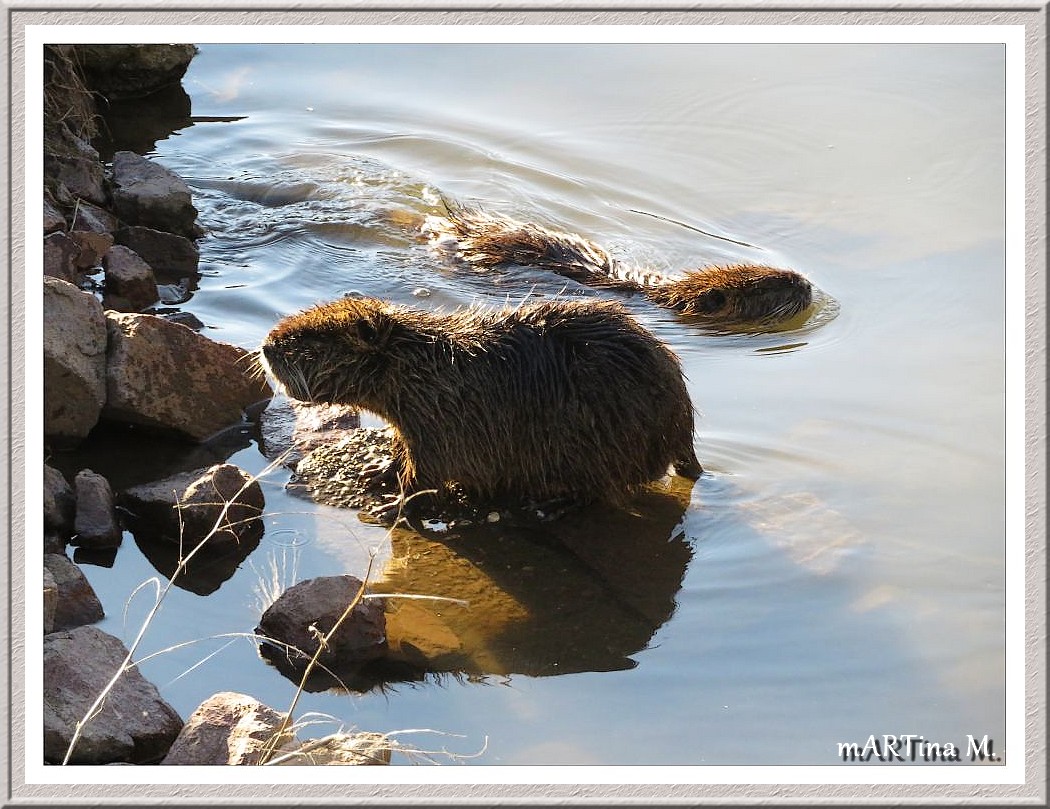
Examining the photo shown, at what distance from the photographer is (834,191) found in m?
8.27

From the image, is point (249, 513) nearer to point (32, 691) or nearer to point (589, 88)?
point (32, 691)

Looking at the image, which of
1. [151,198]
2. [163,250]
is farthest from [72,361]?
[151,198]

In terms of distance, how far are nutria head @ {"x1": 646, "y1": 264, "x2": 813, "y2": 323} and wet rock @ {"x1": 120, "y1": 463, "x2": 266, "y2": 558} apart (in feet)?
10.7

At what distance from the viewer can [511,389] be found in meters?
5.14

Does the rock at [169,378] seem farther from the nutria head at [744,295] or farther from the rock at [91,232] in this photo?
the nutria head at [744,295]

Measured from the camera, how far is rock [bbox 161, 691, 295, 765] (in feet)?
11.8

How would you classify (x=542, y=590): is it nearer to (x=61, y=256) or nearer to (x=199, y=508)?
(x=199, y=508)

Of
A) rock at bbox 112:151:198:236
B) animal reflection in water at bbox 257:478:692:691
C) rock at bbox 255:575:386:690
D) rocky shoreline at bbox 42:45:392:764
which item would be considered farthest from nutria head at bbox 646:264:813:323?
rock at bbox 255:575:386:690

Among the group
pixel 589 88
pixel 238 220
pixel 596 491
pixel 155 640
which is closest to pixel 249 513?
pixel 155 640

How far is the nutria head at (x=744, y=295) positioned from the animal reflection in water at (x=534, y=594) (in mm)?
1987

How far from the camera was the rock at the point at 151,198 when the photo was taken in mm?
7387

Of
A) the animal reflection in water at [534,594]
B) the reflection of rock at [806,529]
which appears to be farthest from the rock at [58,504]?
the reflection of rock at [806,529]

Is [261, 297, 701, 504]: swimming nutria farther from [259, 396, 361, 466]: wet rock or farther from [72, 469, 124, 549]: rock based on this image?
[72, 469, 124, 549]: rock

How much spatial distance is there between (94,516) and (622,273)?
4.00 metres
